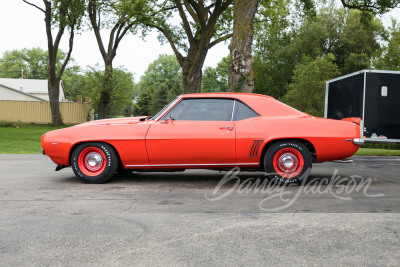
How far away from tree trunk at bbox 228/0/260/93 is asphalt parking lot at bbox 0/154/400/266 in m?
7.45

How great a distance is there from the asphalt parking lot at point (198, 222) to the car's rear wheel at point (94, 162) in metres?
0.17

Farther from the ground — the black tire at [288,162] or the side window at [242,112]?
the side window at [242,112]

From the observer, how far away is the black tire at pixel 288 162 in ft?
21.2

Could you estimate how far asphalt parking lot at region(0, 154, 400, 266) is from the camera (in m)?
3.25

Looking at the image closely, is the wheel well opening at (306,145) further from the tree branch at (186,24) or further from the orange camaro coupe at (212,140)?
the tree branch at (186,24)

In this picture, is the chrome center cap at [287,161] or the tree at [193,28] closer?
the chrome center cap at [287,161]

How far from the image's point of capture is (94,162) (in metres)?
6.80

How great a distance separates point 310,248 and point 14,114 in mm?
41608

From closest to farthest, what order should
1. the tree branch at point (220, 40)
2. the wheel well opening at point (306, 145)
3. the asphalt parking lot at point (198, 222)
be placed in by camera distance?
1. the asphalt parking lot at point (198, 222)
2. the wheel well opening at point (306, 145)
3. the tree branch at point (220, 40)

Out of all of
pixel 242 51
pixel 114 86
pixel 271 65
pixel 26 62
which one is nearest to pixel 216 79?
pixel 271 65

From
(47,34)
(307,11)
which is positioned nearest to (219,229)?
(307,11)

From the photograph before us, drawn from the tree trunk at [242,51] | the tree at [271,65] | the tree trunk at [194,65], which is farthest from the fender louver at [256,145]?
the tree at [271,65]

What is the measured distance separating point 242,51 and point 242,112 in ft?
25.7

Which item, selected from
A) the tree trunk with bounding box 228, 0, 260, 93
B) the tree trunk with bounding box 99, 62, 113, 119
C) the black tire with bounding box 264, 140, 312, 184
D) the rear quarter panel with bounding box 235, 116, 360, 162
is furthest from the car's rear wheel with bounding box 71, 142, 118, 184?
the tree trunk with bounding box 99, 62, 113, 119
